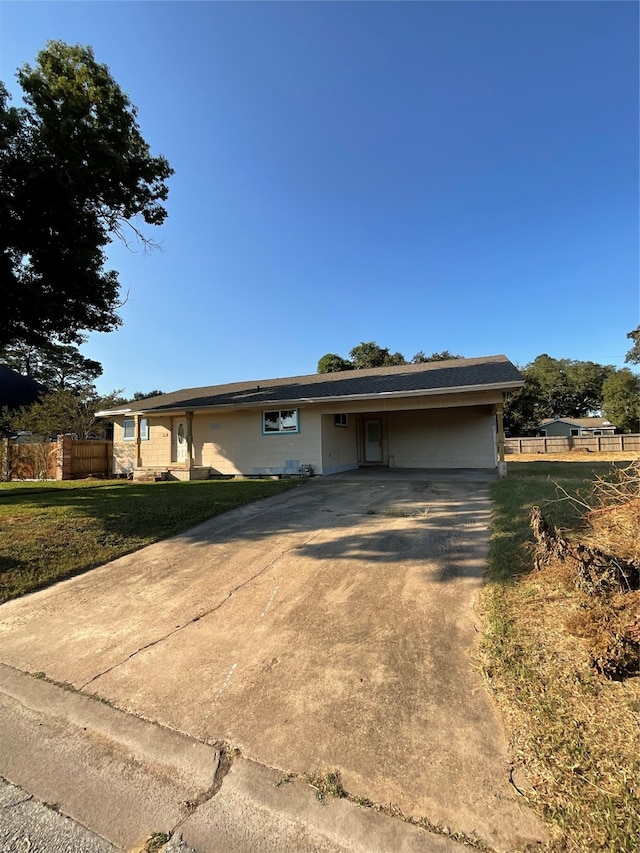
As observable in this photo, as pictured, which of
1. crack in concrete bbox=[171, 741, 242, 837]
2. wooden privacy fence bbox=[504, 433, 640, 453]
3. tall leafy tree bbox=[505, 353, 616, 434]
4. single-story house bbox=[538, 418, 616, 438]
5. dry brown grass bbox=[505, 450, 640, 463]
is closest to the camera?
crack in concrete bbox=[171, 741, 242, 837]

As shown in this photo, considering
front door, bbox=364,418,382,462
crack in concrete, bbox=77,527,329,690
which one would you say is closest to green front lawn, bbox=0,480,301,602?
crack in concrete, bbox=77,527,329,690

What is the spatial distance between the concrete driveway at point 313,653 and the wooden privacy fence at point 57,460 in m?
12.5

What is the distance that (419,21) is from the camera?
740cm

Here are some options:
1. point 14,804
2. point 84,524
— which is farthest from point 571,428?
point 14,804

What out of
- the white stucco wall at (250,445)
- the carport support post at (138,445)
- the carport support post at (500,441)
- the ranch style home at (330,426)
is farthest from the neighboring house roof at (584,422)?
the carport support post at (138,445)

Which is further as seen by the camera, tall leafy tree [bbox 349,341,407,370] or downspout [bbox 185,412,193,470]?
tall leafy tree [bbox 349,341,407,370]

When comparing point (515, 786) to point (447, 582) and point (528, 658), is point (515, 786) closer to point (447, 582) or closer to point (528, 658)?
point (528, 658)

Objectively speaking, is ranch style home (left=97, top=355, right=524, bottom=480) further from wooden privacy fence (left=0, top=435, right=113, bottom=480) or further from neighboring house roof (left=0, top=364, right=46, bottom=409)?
neighboring house roof (left=0, top=364, right=46, bottom=409)

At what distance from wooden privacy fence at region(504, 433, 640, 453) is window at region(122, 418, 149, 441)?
21.1 m

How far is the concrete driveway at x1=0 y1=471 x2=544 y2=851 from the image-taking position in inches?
73.4

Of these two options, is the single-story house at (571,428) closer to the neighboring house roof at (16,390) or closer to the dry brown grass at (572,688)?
the dry brown grass at (572,688)

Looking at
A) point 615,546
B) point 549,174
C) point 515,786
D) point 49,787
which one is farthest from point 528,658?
point 549,174

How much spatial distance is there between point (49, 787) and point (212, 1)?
11.3 meters

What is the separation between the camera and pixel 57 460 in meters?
15.4
